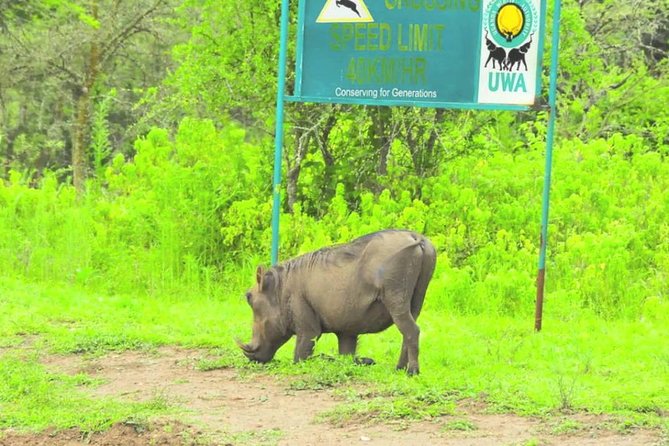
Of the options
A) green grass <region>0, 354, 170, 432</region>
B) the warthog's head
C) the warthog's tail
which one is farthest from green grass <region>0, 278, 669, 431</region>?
the warthog's tail

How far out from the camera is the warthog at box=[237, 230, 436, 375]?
A: 7.91m

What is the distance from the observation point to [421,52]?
9.82 m

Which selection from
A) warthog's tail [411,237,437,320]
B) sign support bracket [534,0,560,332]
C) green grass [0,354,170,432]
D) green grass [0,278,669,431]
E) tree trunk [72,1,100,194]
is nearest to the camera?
green grass [0,354,170,432]

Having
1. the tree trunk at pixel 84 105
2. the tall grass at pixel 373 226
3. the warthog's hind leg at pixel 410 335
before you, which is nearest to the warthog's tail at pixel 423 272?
the warthog's hind leg at pixel 410 335

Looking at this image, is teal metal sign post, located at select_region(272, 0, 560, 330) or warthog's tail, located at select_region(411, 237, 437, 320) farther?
teal metal sign post, located at select_region(272, 0, 560, 330)

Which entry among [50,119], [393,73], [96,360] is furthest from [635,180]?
[50,119]

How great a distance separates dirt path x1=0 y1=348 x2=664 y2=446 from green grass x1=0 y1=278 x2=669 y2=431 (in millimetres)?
Answer: 160

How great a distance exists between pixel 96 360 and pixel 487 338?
330cm

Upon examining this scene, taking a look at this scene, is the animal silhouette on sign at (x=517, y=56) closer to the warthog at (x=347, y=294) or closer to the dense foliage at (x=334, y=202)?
the warthog at (x=347, y=294)

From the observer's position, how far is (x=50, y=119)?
101 feet

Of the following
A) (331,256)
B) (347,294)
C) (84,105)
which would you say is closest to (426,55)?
(331,256)

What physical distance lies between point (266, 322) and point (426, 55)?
2.88m

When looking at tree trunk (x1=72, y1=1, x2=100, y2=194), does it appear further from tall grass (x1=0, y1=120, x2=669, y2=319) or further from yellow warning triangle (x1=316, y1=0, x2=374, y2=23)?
yellow warning triangle (x1=316, y1=0, x2=374, y2=23)

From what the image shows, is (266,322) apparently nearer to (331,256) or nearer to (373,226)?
(331,256)
